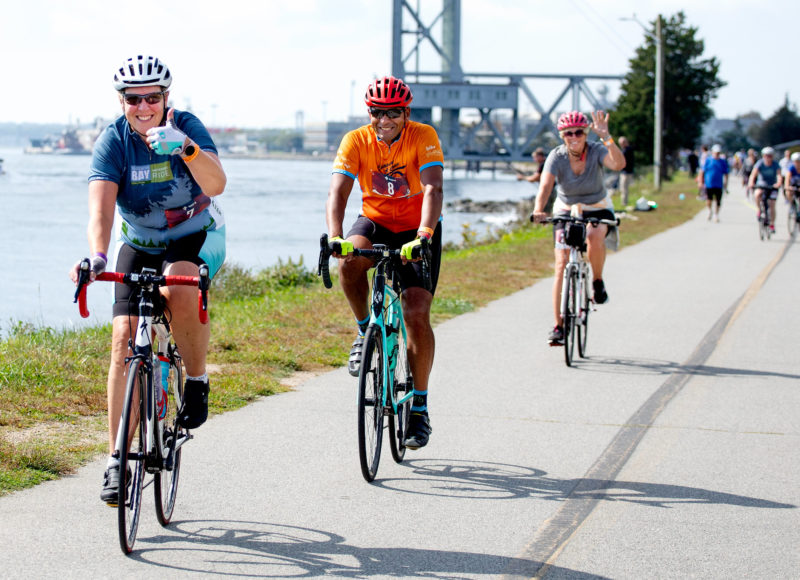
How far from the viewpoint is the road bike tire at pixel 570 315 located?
8758mm

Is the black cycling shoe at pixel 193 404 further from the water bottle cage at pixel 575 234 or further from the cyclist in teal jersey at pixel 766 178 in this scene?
the cyclist in teal jersey at pixel 766 178

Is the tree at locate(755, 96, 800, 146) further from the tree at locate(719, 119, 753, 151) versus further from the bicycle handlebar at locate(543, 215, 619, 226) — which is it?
the bicycle handlebar at locate(543, 215, 619, 226)

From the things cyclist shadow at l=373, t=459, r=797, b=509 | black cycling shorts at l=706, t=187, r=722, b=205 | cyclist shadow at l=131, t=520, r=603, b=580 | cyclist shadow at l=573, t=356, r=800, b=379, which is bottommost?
cyclist shadow at l=573, t=356, r=800, b=379

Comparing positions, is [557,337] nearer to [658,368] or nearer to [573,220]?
[658,368]

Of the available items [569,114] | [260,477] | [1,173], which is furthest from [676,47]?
[260,477]

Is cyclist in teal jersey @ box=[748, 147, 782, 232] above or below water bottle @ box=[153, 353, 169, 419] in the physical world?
above

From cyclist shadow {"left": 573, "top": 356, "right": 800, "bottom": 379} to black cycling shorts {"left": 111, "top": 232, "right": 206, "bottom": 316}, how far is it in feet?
15.4

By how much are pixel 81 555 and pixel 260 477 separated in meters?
1.29

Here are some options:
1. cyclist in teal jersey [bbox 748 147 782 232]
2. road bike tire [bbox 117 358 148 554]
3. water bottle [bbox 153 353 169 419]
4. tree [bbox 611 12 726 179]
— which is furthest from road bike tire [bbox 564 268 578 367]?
tree [bbox 611 12 726 179]

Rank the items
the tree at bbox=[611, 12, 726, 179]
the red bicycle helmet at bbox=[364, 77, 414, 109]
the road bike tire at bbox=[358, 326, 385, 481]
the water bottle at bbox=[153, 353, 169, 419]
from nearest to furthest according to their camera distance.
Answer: the water bottle at bbox=[153, 353, 169, 419] < the road bike tire at bbox=[358, 326, 385, 481] < the red bicycle helmet at bbox=[364, 77, 414, 109] < the tree at bbox=[611, 12, 726, 179]

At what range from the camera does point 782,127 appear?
133125mm

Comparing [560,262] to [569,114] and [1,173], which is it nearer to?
[569,114]

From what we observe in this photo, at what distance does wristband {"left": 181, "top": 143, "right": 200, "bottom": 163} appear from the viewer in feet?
14.2

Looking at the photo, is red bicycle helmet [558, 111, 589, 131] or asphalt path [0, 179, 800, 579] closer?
asphalt path [0, 179, 800, 579]
